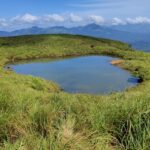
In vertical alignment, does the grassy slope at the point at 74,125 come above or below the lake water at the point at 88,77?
above

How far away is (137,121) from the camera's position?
796 centimetres

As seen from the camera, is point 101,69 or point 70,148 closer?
point 70,148

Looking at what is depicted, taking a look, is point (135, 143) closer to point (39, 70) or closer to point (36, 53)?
point (39, 70)

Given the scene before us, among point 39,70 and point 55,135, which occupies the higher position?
point 55,135

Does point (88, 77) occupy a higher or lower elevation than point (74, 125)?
lower

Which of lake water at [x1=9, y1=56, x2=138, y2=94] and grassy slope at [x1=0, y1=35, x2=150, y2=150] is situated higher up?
grassy slope at [x1=0, y1=35, x2=150, y2=150]

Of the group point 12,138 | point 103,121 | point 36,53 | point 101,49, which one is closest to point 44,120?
point 12,138

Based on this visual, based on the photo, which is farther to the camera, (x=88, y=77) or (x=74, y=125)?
(x=88, y=77)

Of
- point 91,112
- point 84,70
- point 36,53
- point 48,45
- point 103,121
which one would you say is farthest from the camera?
point 48,45

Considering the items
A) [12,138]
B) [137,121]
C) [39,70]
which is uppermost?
[137,121]

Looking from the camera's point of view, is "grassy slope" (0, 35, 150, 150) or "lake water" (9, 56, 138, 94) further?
"lake water" (9, 56, 138, 94)

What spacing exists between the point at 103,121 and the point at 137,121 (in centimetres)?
80

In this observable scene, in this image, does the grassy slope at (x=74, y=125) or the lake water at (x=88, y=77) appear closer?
the grassy slope at (x=74, y=125)

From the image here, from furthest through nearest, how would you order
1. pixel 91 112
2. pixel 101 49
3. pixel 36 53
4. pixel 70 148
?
pixel 101 49 → pixel 36 53 → pixel 91 112 → pixel 70 148
